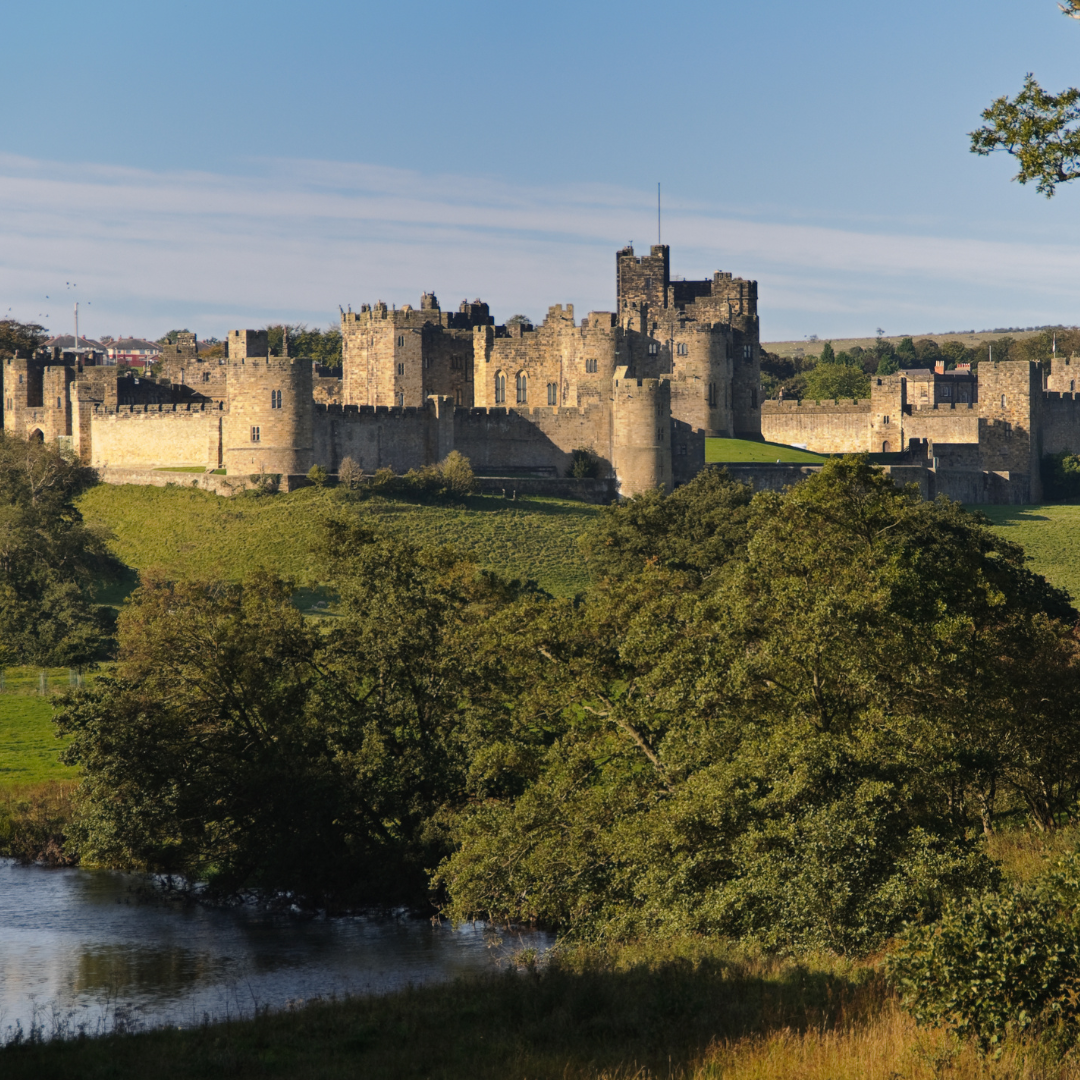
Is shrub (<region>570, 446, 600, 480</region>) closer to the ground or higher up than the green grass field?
higher up

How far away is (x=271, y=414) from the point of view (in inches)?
2464

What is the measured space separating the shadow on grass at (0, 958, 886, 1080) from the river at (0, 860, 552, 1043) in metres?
2.29

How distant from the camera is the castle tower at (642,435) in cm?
6781

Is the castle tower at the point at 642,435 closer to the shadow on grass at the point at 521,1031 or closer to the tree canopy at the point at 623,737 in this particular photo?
the tree canopy at the point at 623,737

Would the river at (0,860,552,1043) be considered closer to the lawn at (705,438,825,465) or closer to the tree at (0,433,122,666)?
the tree at (0,433,122,666)

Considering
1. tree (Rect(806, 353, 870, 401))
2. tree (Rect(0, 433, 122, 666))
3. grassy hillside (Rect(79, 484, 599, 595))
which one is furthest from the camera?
tree (Rect(806, 353, 870, 401))

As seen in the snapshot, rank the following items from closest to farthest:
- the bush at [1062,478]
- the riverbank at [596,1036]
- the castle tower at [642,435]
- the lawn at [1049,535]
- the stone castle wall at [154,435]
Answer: the riverbank at [596,1036] → the lawn at [1049,535] → the stone castle wall at [154,435] → the castle tower at [642,435] → the bush at [1062,478]

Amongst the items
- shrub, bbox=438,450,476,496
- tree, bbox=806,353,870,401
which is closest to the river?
shrub, bbox=438,450,476,496

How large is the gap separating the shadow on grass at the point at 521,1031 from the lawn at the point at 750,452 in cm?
5613

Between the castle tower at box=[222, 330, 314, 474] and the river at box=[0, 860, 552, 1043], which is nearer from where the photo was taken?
the river at box=[0, 860, 552, 1043]

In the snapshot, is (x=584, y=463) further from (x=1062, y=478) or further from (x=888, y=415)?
(x=1062, y=478)

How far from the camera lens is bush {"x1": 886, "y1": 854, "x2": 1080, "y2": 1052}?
14234 mm

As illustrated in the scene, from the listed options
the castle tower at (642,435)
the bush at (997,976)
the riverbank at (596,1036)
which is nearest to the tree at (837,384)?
the castle tower at (642,435)

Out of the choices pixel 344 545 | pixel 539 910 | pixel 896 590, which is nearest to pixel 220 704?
pixel 344 545
